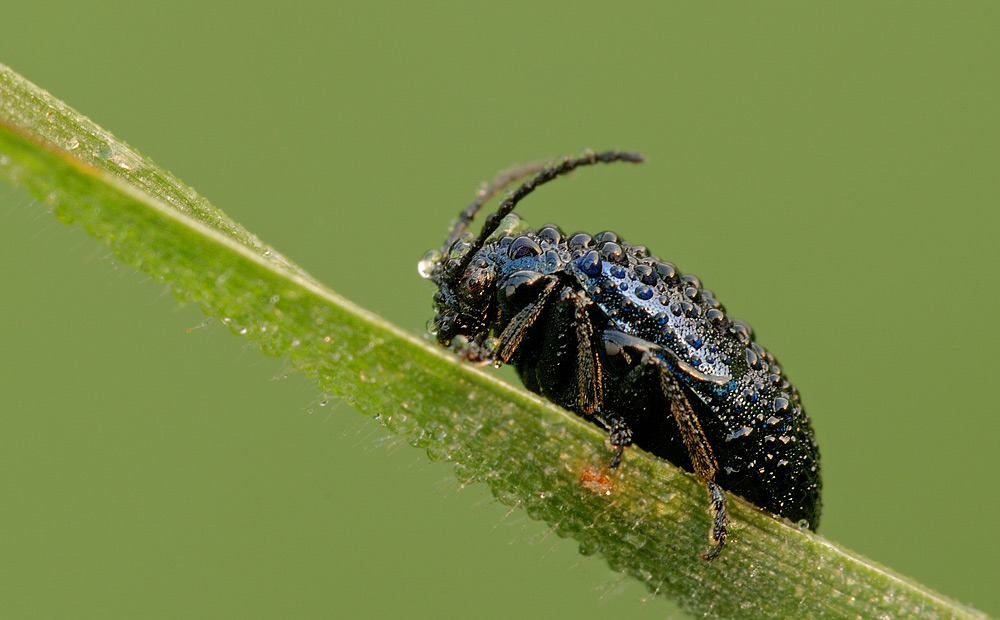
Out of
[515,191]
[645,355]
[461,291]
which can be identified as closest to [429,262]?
[461,291]

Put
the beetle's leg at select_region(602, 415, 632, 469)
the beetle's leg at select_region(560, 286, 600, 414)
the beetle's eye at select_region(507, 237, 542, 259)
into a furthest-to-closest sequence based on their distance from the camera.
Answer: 1. the beetle's eye at select_region(507, 237, 542, 259)
2. the beetle's leg at select_region(560, 286, 600, 414)
3. the beetle's leg at select_region(602, 415, 632, 469)

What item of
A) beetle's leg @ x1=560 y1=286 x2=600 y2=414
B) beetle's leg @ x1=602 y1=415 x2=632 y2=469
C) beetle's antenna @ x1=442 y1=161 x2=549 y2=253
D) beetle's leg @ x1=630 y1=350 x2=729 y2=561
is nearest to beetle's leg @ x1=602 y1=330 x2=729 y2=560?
beetle's leg @ x1=630 y1=350 x2=729 y2=561

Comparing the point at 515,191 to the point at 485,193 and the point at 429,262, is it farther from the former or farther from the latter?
the point at 429,262

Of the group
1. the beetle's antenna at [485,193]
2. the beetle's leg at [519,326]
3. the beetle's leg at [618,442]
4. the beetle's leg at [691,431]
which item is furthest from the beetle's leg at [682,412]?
the beetle's antenna at [485,193]

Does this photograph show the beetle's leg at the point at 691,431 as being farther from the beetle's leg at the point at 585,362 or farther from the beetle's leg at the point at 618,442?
the beetle's leg at the point at 618,442

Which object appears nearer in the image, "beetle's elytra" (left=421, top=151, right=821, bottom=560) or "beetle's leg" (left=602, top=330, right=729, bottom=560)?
"beetle's leg" (left=602, top=330, right=729, bottom=560)

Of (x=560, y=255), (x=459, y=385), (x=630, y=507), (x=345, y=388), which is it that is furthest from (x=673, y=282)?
(x=345, y=388)

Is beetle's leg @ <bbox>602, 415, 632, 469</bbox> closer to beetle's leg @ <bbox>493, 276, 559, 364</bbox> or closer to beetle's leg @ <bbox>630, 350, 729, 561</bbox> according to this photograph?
beetle's leg @ <bbox>630, 350, 729, 561</bbox>

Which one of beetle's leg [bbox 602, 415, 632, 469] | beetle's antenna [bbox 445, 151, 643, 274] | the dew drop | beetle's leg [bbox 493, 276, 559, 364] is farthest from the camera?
the dew drop
